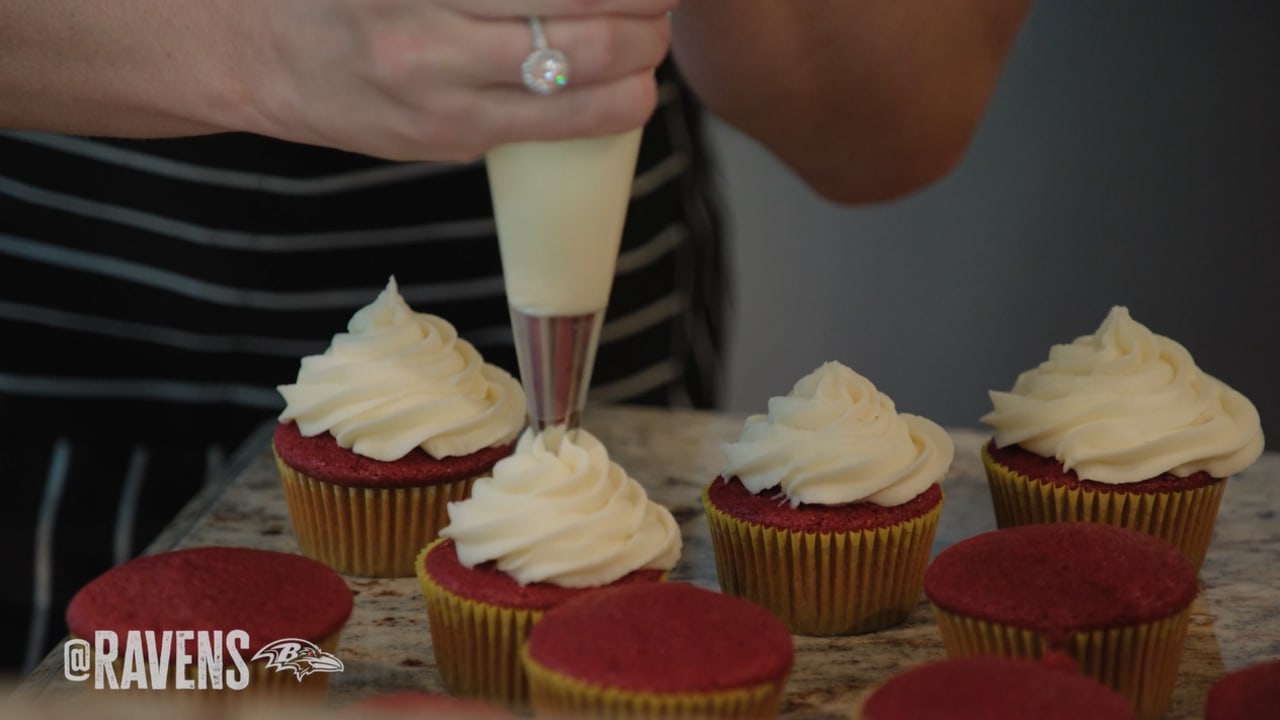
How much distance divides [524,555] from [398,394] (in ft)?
1.24

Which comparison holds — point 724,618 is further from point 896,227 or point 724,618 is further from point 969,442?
point 896,227

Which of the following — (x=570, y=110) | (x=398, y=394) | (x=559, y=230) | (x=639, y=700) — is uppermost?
(x=570, y=110)

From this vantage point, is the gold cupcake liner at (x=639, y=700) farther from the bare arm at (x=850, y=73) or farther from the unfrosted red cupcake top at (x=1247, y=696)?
the bare arm at (x=850, y=73)

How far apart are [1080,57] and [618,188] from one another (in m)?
2.88

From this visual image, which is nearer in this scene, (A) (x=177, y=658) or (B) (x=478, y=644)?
(A) (x=177, y=658)

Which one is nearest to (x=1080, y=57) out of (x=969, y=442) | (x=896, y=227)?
(x=896, y=227)

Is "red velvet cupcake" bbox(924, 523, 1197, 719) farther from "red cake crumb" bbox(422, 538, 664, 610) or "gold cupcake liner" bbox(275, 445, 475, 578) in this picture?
"gold cupcake liner" bbox(275, 445, 475, 578)

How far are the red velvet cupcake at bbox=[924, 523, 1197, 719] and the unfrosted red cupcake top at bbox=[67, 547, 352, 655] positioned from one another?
62 cm

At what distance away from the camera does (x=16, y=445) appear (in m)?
2.04

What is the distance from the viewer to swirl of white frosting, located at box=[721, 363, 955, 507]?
5.44 ft

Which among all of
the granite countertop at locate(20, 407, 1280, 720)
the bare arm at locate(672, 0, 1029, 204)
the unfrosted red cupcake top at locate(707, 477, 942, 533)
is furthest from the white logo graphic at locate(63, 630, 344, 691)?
the bare arm at locate(672, 0, 1029, 204)

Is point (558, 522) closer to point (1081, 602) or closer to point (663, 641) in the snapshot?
point (663, 641)

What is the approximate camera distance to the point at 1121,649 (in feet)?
4.57

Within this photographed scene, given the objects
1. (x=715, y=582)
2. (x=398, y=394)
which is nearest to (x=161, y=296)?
(x=398, y=394)
